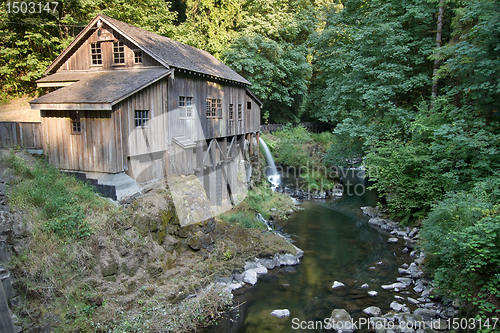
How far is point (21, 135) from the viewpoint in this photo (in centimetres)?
1157

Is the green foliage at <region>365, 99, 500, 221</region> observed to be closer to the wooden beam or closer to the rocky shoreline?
the rocky shoreline

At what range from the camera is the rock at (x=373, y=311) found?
9.95 meters

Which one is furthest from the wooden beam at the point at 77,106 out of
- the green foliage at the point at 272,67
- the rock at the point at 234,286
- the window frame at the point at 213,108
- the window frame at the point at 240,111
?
the green foliage at the point at 272,67

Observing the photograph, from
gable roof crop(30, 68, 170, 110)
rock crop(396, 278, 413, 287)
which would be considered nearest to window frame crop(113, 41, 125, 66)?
gable roof crop(30, 68, 170, 110)

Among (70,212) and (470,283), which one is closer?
Answer: (470,283)

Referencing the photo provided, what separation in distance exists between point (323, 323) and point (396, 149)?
34.7 feet

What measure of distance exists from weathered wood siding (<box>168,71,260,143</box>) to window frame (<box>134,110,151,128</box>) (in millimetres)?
1279

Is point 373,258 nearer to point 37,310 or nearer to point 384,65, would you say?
point 384,65

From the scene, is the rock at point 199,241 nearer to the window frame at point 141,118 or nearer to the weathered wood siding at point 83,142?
the weathered wood siding at point 83,142

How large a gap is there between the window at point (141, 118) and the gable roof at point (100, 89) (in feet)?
3.57

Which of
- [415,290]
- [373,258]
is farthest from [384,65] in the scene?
[415,290]

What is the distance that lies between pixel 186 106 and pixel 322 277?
9343 millimetres

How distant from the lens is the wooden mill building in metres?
10.8

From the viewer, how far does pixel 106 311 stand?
8266 mm
